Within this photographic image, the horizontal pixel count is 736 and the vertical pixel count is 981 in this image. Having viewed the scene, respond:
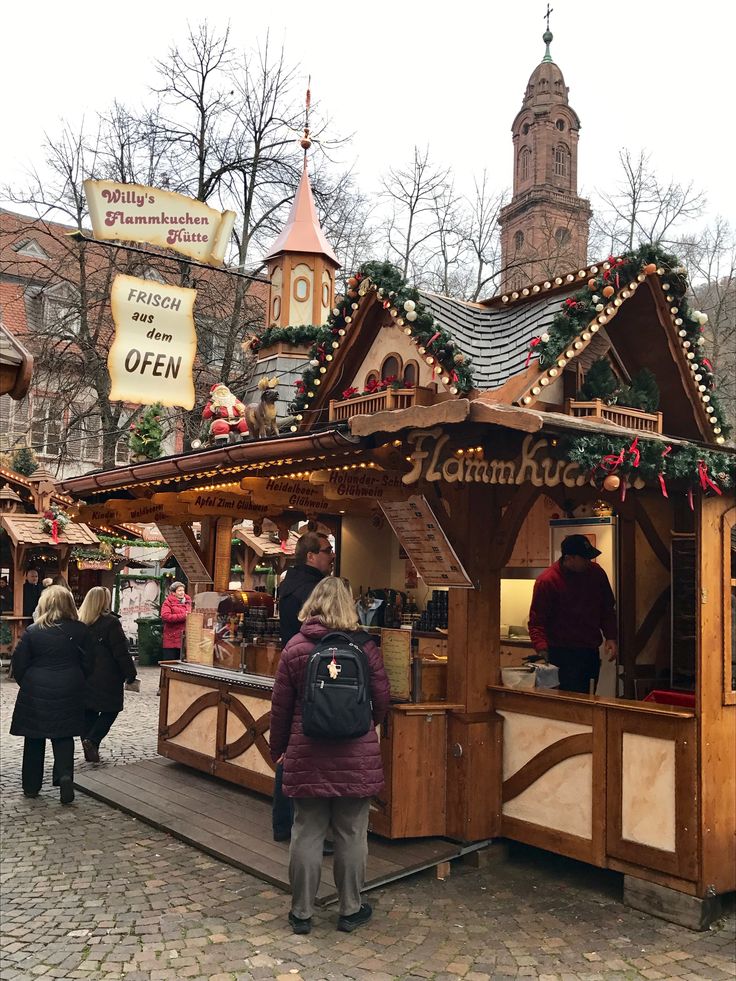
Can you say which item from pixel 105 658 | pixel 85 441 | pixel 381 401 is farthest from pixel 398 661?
pixel 85 441

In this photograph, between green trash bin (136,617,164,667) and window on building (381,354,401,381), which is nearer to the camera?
window on building (381,354,401,381)

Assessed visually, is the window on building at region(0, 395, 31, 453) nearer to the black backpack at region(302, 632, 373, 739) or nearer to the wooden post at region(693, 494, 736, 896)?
the black backpack at region(302, 632, 373, 739)

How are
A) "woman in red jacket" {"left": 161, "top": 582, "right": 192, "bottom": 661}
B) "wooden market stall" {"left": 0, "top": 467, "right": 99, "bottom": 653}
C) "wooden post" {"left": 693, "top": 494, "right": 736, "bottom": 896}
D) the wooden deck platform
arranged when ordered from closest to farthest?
"wooden post" {"left": 693, "top": 494, "right": 736, "bottom": 896}, the wooden deck platform, "woman in red jacket" {"left": 161, "top": 582, "right": 192, "bottom": 661}, "wooden market stall" {"left": 0, "top": 467, "right": 99, "bottom": 653}

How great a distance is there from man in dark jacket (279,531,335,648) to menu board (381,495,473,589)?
55 centimetres

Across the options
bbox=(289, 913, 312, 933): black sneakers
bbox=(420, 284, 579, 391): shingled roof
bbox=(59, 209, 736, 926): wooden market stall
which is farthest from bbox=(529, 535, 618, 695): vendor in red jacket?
bbox=(289, 913, 312, 933): black sneakers

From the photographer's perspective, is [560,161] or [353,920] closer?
[353,920]

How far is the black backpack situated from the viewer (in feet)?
15.4

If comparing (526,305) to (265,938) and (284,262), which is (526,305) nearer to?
(265,938)

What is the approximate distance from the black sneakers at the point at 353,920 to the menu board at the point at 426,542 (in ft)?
7.36

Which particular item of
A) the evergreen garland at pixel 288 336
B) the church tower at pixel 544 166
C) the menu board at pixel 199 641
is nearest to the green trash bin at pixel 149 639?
the evergreen garland at pixel 288 336

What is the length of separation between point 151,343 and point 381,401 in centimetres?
238

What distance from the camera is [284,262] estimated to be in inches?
589

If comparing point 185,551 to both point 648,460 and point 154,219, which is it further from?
point 648,460

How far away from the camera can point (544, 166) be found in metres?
40.2
